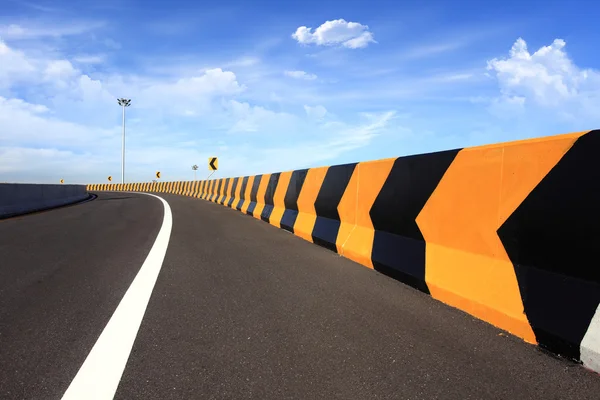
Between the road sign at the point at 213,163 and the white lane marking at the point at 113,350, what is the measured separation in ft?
68.1

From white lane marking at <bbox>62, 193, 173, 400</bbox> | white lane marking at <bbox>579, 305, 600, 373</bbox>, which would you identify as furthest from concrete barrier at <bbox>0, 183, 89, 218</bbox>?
white lane marking at <bbox>579, 305, 600, 373</bbox>

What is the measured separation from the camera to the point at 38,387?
6.62 ft

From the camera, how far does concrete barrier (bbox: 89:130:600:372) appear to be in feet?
8.13

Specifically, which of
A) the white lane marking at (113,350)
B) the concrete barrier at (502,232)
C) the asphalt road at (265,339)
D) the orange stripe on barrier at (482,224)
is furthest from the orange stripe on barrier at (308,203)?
the white lane marking at (113,350)

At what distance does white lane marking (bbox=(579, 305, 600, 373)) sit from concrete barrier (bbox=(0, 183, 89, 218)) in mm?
13281

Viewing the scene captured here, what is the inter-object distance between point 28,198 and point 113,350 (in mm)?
14024

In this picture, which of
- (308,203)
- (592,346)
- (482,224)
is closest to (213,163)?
(308,203)

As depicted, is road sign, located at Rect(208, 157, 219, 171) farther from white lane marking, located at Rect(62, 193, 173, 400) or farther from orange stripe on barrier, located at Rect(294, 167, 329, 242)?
white lane marking, located at Rect(62, 193, 173, 400)

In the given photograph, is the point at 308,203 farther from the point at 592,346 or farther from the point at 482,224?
the point at 592,346

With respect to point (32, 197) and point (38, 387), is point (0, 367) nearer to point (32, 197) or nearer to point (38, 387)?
point (38, 387)

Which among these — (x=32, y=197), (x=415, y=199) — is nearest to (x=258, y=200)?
(x=415, y=199)

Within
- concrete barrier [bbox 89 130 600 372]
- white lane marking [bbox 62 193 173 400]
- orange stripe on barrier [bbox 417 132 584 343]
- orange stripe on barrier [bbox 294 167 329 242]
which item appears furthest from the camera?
orange stripe on barrier [bbox 294 167 329 242]

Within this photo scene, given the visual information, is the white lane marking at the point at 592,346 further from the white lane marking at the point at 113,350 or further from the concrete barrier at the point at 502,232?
the white lane marking at the point at 113,350

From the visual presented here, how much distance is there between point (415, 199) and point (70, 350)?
328 centimetres
